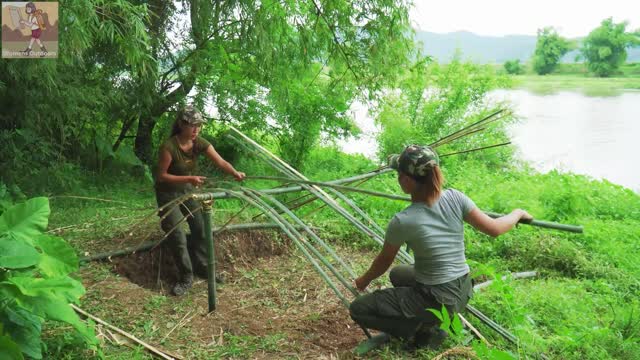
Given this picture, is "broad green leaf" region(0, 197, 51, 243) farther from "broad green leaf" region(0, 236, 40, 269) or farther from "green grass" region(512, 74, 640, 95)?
"green grass" region(512, 74, 640, 95)

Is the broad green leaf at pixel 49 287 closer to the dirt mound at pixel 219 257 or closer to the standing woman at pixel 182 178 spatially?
the standing woman at pixel 182 178

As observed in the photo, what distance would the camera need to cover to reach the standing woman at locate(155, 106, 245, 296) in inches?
150

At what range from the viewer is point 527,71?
36.4 ft

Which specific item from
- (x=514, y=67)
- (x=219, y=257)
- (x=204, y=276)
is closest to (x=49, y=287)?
(x=204, y=276)

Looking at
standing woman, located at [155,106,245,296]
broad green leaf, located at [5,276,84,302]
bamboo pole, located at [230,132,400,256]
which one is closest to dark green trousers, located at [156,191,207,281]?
standing woman, located at [155,106,245,296]

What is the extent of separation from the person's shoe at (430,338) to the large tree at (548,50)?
8.90 meters

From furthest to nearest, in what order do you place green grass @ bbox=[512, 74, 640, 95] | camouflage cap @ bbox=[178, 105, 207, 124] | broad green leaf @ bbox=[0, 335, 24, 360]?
green grass @ bbox=[512, 74, 640, 95] → camouflage cap @ bbox=[178, 105, 207, 124] → broad green leaf @ bbox=[0, 335, 24, 360]

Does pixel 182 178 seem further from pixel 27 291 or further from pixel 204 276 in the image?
pixel 27 291

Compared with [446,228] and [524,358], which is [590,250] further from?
[446,228]

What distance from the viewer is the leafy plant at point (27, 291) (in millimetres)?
2381

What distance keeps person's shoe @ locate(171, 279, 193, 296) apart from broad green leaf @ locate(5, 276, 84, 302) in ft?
4.55

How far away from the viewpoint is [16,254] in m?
2.46

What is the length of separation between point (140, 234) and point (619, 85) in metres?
9.09

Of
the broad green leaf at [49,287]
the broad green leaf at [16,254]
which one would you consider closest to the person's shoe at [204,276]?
the broad green leaf at [49,287]
